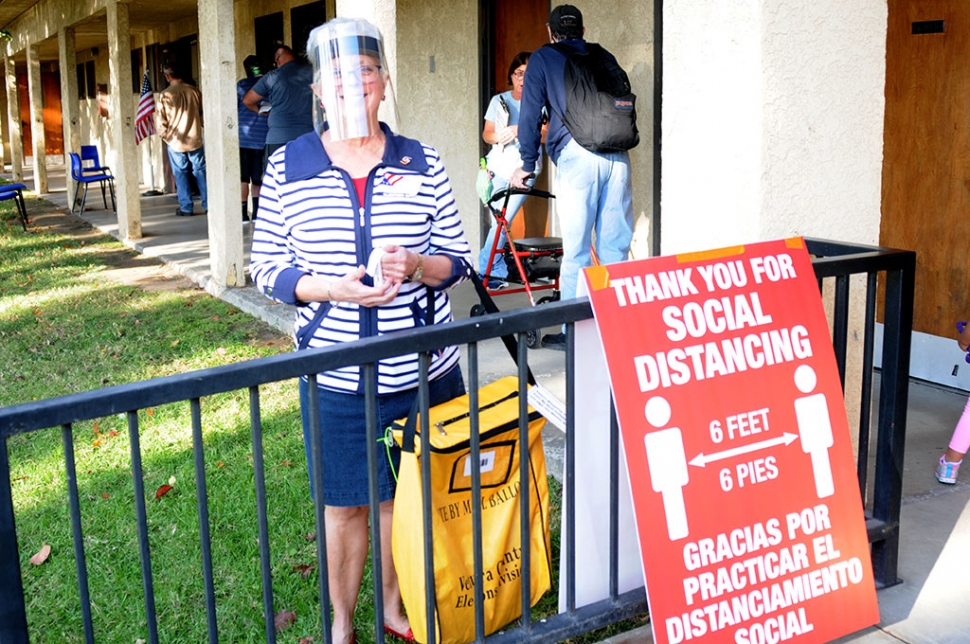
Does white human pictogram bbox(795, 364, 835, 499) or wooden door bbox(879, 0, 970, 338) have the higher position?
wooden door bbox(879, 0, 970, 338)

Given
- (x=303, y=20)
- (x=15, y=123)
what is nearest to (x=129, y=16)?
(x=303, y=20)

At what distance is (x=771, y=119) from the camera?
3.37 meters

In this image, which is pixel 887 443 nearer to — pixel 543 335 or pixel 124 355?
pixel 543 335

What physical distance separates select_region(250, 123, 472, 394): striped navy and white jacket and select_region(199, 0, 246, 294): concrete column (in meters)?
5.78

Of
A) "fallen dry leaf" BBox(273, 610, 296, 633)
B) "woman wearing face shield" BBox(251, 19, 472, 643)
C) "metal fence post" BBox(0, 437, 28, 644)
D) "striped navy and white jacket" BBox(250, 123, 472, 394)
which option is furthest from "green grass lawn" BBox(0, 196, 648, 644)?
"metal fence post" BBox(0, 437, 28, 644)

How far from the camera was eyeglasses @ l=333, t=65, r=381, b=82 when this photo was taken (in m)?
2.83

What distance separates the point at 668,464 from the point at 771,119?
4.30ft

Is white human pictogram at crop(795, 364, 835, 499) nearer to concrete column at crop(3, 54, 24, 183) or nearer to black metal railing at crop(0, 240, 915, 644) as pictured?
black metal railing at crop(0, 240, 915, 644)

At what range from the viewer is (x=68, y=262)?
437 inches

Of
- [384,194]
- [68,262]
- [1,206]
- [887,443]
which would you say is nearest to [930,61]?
[887,443]

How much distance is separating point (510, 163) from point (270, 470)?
349 centimetres

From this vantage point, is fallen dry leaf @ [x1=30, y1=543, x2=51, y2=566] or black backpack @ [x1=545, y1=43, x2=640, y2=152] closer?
fallen dry leaf @ [x1=30, y1=543, x2=51, y2=566]

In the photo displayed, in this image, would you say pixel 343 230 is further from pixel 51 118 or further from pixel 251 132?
pixel 51 118

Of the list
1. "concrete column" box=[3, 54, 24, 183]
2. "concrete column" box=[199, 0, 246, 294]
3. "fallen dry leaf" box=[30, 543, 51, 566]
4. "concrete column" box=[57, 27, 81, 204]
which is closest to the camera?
"fallen dry leaf" box=[30, 543, 51, 566]
